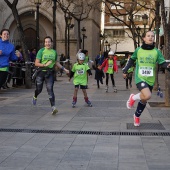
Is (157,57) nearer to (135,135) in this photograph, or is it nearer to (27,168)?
(135,135)

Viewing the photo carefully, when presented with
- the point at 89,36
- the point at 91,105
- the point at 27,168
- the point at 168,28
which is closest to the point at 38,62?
the point at 91,105

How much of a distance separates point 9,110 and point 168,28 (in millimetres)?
5216

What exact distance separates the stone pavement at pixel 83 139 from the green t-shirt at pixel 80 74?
83cm

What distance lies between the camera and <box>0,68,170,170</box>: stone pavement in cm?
566

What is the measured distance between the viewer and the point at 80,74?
12.2 metres

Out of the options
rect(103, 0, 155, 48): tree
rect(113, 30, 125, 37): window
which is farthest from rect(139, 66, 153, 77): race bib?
rect(113, 30, 125, 37): window

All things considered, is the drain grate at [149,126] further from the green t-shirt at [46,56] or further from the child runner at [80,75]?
the child runner at [80,75]

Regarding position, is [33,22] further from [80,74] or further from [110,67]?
[80,74]

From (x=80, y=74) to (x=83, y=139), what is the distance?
5.03 meters

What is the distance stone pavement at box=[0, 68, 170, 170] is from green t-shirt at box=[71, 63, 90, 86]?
2.74 feet

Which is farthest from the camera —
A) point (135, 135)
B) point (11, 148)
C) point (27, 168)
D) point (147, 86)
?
point (147, 86)

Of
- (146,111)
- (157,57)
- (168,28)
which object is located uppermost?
(168,28)

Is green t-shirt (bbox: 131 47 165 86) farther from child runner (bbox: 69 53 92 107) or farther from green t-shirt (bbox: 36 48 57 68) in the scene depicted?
child runner (bbox: 69 53 92 107)

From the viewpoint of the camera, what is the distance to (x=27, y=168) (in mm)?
5402
